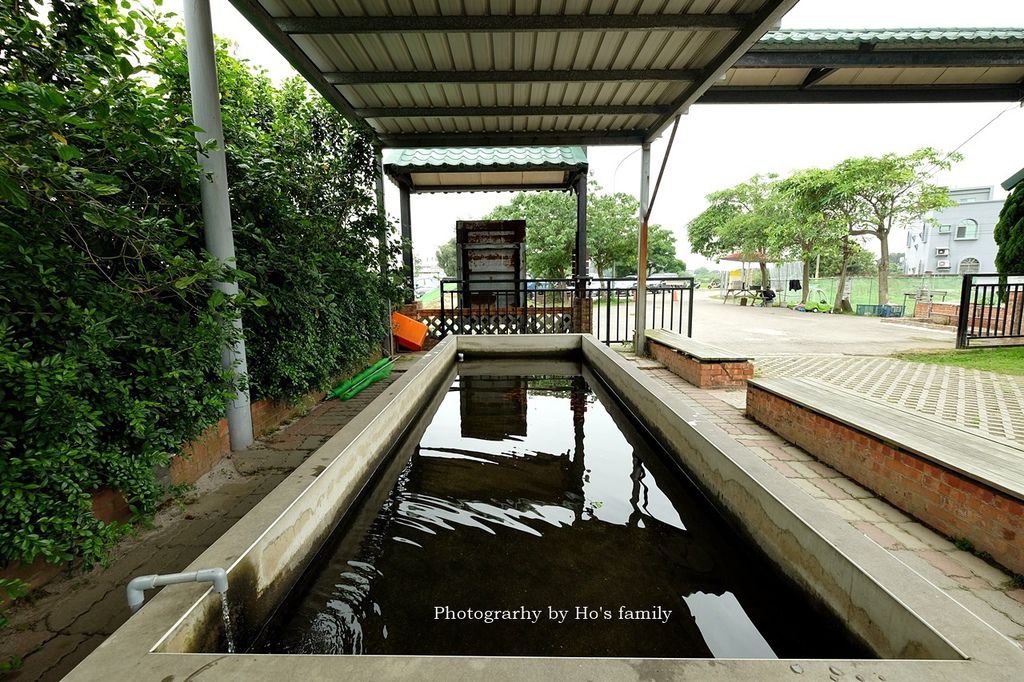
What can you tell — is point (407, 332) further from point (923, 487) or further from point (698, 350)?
point (923, 487)

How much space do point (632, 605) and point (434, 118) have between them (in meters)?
5.48

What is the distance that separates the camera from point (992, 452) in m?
2.11

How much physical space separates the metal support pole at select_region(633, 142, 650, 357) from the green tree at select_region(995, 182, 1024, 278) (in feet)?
15.3

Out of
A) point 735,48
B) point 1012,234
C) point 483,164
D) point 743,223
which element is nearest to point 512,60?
point 735,48

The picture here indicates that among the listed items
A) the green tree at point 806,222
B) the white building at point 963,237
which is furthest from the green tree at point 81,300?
the white building at point 963,237

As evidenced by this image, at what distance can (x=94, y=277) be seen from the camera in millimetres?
1894

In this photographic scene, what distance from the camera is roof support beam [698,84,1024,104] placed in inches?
201

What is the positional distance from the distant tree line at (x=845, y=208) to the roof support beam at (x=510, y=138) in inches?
510

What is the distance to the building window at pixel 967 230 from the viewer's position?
33969 millimetres

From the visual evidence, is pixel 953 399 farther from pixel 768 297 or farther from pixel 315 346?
pixel 768 297

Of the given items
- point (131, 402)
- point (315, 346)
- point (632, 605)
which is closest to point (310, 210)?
point (315, 346)

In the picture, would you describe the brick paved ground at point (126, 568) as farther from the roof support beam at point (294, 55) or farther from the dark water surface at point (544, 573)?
the roof support beam at point (294, 55)

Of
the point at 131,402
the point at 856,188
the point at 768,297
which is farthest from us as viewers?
the point at 768,297

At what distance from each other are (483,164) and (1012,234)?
7577 millimetres
